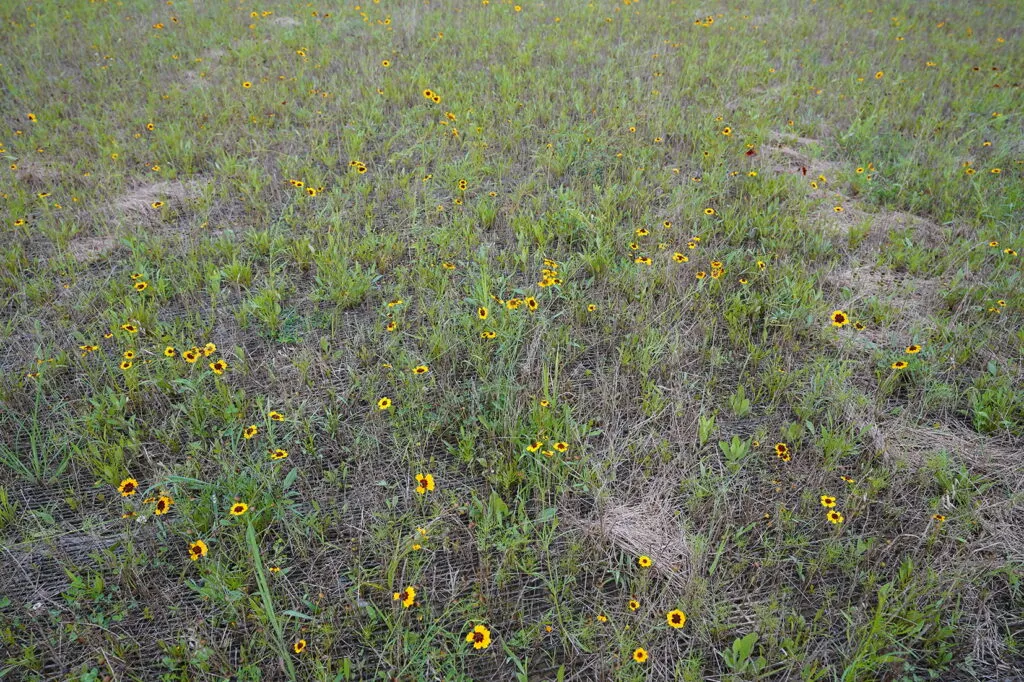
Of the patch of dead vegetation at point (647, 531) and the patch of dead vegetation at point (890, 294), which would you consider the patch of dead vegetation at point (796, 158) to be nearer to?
the patch of dead vegetation at point (890, 294)

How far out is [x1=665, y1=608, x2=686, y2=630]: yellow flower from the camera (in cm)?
181

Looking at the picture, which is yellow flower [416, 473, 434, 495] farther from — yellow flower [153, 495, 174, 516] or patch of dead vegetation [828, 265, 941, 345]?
patch of dead vegetation [828, 265, 941, 345]

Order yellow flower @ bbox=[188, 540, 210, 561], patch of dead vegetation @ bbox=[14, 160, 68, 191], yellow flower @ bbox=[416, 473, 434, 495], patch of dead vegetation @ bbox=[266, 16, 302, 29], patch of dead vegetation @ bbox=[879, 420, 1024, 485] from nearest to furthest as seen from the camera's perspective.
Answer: yellow flower @ bbox=[188, 540, 210, 561], yellow flower @ bbox=[416, 473, 434, 495], patch of dead vegetation @ bbox=[879, 420, 1024, 485], patch of dead vegetation @ bbox=[14, 160, 68, 191], patch of dead vegetation @ bbox=[266, 16, 302, 29]

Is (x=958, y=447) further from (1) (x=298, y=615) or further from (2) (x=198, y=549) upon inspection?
(2) (x=198, y=549)

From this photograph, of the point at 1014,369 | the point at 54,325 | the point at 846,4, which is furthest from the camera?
the point at 846,4

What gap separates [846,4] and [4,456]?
35.6 feet

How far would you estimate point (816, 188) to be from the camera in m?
4.31

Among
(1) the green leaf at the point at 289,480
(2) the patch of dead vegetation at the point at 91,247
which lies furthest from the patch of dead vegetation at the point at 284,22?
(1) the green leaf at the point at 289,480

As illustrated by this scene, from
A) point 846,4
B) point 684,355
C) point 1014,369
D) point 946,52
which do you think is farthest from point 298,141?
point 846,4

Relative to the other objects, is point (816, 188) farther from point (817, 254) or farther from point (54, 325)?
point (54, 325)

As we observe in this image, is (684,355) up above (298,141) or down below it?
below

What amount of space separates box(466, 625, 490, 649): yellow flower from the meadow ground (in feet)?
0.07

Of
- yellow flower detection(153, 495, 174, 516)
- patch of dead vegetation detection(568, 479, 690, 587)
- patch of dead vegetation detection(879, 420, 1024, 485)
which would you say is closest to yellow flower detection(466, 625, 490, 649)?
patch of dead vegetation detection(568, 479, 690, 587)

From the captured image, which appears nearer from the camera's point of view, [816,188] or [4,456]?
[4,456]
